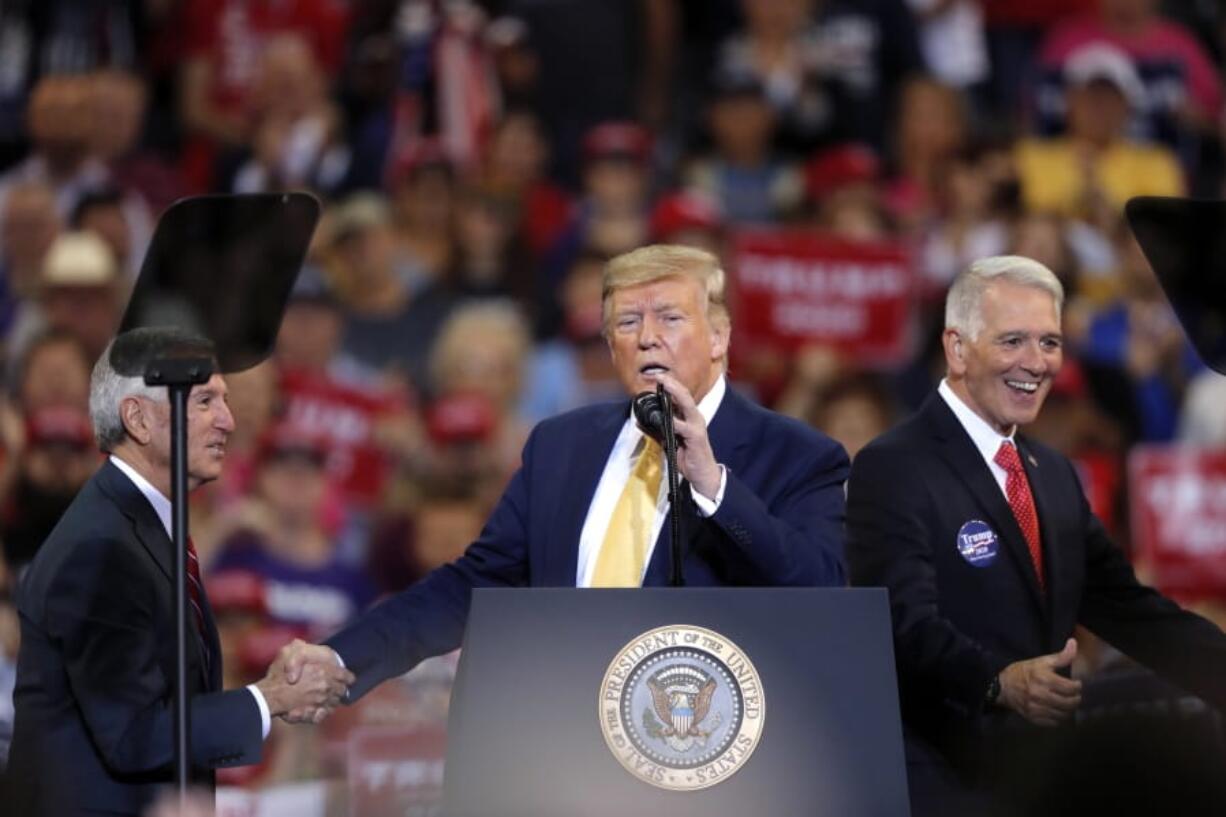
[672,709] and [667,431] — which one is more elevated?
[667,431]

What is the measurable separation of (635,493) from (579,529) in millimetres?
119

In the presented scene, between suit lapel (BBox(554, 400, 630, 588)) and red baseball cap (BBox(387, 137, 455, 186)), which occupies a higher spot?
red baseball cap (BBox(387, 137, 455, 186))

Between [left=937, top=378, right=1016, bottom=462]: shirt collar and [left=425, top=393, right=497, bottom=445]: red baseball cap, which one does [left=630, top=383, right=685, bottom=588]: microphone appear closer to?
[left=937, top=378, right=1016, bottom=462]: shirt collar

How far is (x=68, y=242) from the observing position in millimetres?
8672

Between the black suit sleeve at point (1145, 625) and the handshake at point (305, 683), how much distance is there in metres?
1.49

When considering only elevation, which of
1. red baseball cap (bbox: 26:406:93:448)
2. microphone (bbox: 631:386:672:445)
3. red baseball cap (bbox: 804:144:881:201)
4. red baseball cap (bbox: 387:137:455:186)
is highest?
red baseball cap (bbox: 387:137:455:186)

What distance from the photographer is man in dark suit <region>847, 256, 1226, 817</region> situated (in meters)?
4.45

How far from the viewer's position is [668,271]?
4316mm

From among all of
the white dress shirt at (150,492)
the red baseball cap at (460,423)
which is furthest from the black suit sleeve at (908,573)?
the red baseball cap at (460,423)

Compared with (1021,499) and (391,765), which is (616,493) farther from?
(391,765)

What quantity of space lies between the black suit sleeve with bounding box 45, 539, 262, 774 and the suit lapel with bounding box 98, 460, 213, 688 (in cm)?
7

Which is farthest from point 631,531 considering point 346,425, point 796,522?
point 346,425

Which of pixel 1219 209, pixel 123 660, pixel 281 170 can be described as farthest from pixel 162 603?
pixel 281 170

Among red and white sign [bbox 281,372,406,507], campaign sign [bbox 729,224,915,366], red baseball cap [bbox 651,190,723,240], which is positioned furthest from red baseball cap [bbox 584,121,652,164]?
red and white sign [bbox 281,372,406,507]
